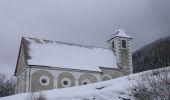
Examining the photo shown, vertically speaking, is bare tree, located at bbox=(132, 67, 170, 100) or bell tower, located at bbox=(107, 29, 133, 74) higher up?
bell tower, located at bbox=(107, 29, 133, 74)

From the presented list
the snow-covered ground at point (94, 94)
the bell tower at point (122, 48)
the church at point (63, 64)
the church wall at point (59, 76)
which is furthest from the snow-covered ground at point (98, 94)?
the bell tower at point (122, 48)

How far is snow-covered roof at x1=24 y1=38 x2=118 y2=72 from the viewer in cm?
4375

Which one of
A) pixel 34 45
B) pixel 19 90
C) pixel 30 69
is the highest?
pixel 34 45

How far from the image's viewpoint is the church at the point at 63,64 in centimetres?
4228

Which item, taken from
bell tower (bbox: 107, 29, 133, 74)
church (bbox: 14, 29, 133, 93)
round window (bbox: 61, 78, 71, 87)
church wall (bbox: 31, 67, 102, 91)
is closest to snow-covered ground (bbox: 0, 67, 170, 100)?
church wall (bbox: 31, 67, 102, 91)

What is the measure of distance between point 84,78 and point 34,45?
9031 millimetres

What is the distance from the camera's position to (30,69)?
136 ft

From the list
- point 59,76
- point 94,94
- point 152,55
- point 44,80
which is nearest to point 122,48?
point 152,55

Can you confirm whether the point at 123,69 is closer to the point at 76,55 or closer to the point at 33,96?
the point at 76,55

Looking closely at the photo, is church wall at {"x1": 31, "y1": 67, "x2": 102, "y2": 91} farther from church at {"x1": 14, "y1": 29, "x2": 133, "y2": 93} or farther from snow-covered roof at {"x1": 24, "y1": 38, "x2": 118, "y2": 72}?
snow-covered roof at {"x1": 24, "y1": 38, "x2": 118, "y2": 72}

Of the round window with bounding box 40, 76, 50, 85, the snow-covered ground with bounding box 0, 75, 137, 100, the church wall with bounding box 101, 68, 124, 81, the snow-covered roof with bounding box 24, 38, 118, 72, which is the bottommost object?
the snow-covered ground with bounding box 0, 75, 137, 100

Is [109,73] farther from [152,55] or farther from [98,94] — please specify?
[98,94]

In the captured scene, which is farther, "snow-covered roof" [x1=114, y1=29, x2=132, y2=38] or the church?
"snow-covered roof" [x1=114, y1=29, x2=132, y2=38]

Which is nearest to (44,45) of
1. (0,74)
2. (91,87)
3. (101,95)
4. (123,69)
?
(123,69)
